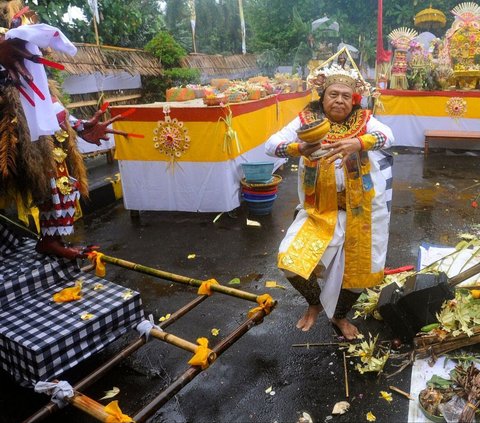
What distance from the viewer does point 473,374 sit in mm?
2436

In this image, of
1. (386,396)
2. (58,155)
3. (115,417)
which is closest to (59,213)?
(58,155)

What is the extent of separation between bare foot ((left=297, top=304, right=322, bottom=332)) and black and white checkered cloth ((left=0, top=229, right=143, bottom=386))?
1.22m

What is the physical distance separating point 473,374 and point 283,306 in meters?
1.60

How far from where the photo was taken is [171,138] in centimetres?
564

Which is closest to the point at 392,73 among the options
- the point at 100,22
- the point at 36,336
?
the point at 100,22

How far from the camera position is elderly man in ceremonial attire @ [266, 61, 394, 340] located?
2947 mm

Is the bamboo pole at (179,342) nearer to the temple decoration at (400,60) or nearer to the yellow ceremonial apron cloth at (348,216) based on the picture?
the yellow ceremonial apron cloth at (348,216)

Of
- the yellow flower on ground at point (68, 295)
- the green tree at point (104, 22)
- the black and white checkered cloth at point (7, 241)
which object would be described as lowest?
the yellow flower on ground at point (68, 295)

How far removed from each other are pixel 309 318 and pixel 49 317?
Result: 6.05ft

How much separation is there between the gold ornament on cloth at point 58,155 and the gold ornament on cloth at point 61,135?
69mm

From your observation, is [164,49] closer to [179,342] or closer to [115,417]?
[179,342]

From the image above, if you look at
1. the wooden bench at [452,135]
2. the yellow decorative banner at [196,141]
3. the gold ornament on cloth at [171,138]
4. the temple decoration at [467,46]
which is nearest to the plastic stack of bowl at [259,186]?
the yellow decorative banner at [196,141]

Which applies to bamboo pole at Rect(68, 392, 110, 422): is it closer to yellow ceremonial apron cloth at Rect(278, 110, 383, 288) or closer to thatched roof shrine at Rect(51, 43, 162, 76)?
yellow ceremonial apron cloth at Rect(278, 110, 383, 288)

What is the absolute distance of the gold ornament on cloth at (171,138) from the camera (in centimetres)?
558
